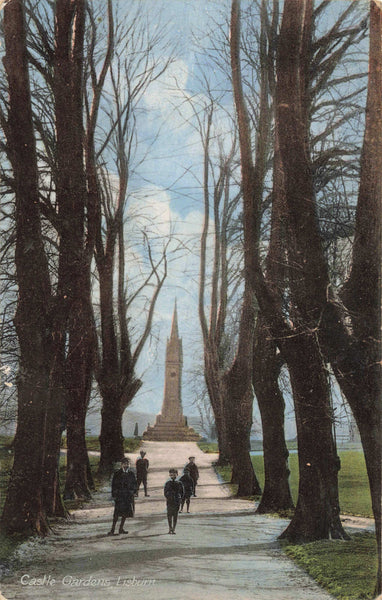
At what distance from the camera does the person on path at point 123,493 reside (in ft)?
21.3

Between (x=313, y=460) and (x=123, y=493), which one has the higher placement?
(x=313, y=460)

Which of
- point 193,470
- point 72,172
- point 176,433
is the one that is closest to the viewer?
point 193,470

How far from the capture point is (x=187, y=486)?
7.29 meters

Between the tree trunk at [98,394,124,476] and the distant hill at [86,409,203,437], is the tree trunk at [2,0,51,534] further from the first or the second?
the distant hill at [86,409,203,437]

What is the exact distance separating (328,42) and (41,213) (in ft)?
14.2

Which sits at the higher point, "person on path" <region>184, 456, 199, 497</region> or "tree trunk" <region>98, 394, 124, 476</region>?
"tree trunk" <region>98, 394, 124, 476</region>

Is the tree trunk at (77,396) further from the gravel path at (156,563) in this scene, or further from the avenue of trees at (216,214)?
the gravel path at (156,563)

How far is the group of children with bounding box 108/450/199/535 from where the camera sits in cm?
649

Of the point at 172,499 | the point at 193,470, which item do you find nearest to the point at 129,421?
the point at 193,470

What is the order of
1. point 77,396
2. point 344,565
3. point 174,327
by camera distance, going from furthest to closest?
point 77,396, point 174,327, point 344,565

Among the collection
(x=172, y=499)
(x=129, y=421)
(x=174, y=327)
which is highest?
(x=174, y=327)

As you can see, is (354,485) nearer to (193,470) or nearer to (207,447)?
(193,470)

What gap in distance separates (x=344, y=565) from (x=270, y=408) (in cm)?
440

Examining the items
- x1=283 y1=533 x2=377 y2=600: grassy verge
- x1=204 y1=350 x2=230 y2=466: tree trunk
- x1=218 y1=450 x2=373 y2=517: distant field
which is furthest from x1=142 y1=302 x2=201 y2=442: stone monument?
x1=283 y1=533 x2=377 y2=600: grassy verge
